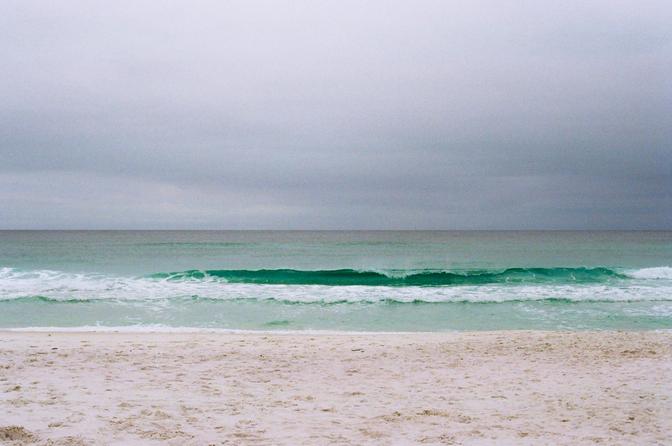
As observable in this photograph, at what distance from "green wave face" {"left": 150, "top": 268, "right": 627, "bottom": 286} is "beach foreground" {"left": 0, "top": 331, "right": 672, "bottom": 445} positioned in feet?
57.8

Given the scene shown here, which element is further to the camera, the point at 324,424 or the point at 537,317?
the point at 537,317

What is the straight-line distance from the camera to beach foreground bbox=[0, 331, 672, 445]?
5.23m

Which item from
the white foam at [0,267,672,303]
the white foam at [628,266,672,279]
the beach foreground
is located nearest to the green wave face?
the white foam at [628,266,672,279]

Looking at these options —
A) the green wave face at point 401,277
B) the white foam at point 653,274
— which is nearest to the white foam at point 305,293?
the green wave face at point 401,277

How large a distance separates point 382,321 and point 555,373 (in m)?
7.78

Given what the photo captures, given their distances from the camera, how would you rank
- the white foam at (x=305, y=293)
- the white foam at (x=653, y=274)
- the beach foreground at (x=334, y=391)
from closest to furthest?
1. the beach foreground at (x=334, y=391)
2. the white foam at (x=305, y=293)
3. the white foam at (x=653, y=274)

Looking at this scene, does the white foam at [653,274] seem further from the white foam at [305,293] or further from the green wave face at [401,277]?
the white foam at [305,293]

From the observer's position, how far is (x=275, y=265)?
Result: 39.5 m

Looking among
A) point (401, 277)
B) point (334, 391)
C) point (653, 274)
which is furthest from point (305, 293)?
point (653, 274)

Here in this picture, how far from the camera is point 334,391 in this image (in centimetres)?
697

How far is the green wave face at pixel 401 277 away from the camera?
28516 millimetres

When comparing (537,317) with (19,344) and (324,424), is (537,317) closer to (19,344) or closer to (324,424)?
(324,424)

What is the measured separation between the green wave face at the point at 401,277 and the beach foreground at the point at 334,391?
1762 centimetres

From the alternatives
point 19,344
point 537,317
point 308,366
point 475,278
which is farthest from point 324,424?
point 475,278
